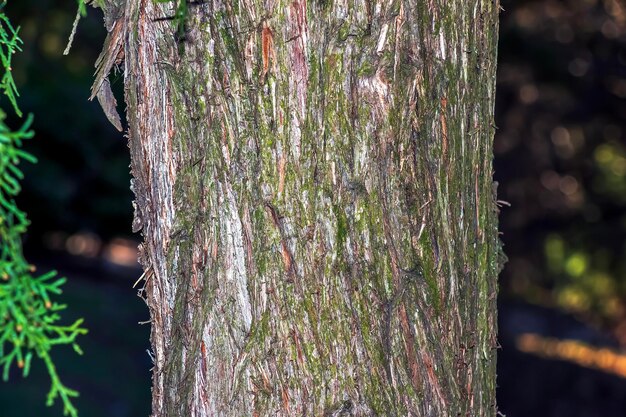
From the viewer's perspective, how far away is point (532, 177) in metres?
10.7

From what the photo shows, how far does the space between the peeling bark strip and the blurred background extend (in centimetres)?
721

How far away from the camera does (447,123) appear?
2.07 meters

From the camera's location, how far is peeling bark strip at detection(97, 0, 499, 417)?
6.29ft

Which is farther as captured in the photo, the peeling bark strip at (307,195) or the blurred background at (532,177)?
the blurred background at (532,177)

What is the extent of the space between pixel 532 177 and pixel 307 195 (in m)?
9.29

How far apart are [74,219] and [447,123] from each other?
1055 cm

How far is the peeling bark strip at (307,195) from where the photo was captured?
1.92 meters

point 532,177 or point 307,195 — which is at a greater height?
point 307,195

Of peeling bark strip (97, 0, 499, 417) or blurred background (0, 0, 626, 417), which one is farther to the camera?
blurred background (0, 0, 626, 417)

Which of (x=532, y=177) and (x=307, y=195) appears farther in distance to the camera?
(x=532, y=177)

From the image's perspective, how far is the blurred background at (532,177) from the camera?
968cm

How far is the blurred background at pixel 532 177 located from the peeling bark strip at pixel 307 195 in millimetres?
7208

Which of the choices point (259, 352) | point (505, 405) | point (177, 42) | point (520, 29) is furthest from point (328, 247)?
point (520, 29)

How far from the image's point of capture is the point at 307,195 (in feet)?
6.33
